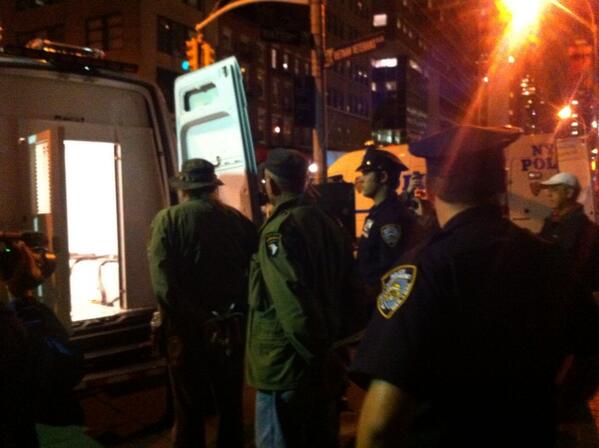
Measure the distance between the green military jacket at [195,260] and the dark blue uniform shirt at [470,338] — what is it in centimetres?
244

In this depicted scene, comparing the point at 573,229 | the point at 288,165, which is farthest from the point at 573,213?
the point at 288,165

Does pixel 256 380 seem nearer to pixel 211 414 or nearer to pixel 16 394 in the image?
A: pixel 16 394

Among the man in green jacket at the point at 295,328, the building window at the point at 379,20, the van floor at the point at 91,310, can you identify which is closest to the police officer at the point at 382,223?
the man in green jacket at the point at 295,328

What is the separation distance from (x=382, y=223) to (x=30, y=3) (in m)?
34.6

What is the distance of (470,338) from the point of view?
149 centimetres

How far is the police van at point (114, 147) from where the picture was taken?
4.63m

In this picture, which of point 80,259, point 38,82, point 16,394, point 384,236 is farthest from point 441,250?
point 80,259

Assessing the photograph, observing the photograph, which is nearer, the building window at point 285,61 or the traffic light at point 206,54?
the traffic light at point 206,54

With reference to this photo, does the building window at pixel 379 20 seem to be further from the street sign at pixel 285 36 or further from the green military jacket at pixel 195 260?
the green military jacket at pixel 195 260

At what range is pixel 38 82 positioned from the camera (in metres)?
5.10

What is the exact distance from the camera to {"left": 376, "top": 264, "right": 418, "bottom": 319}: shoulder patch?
4.94 ft

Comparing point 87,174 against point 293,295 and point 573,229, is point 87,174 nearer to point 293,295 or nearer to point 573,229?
point 293,295

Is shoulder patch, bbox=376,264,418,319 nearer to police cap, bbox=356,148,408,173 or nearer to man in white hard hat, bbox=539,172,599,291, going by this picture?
man in white hard hat, bbox=539,172,599,291

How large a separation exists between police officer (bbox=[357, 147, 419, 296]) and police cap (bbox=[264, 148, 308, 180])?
1.38 metres
